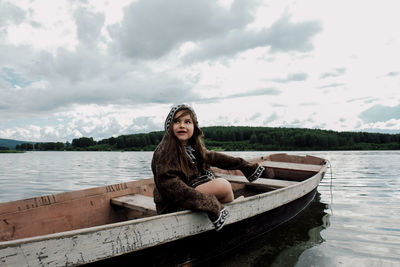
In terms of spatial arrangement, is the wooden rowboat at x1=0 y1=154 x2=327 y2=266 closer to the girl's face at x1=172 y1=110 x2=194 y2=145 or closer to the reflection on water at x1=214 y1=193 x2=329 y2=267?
the reflection on water at x1=214 y1=193 x2=329 y2=267

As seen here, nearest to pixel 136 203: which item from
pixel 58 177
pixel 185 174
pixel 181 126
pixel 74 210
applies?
pixel 74 210

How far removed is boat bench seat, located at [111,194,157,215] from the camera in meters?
3.97

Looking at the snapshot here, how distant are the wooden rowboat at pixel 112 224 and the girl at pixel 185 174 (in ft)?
0.52

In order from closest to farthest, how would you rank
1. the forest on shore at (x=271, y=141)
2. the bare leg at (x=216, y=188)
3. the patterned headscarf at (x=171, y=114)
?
A: the patterned headscarf at (x=171, y=114), the bare leg at (x=216, y=188), the forest on shore at (x=271, y=141)

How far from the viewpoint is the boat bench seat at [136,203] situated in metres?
3.97

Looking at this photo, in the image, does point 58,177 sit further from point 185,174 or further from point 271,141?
point 271,141

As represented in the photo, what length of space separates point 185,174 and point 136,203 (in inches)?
63.5

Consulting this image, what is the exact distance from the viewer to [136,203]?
4227 millimetres

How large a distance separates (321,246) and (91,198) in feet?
13.0

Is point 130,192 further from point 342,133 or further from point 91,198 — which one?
point 342,133

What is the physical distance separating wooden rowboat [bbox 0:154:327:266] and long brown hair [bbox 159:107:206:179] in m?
0.53

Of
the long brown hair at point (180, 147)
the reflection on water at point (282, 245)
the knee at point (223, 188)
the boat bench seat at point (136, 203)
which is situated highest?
the long brown hair at point (180, 147)

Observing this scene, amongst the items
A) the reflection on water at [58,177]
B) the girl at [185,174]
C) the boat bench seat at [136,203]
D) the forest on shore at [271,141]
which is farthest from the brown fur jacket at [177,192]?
the forest on shore at [271,141]

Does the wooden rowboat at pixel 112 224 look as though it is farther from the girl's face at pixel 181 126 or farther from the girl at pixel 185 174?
the girl's face at pixel 181 126
